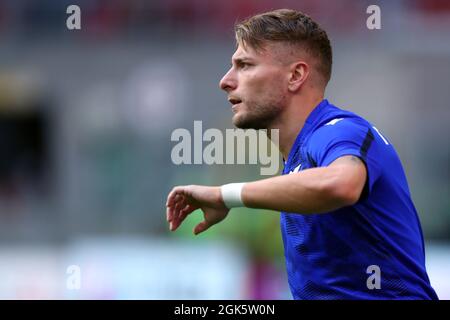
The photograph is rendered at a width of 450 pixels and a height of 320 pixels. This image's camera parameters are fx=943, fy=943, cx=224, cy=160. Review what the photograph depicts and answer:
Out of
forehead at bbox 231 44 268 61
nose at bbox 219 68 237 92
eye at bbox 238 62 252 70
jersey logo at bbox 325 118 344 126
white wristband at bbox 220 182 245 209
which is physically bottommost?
white wristband at bbox 220 182 245 209

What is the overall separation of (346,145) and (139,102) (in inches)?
434

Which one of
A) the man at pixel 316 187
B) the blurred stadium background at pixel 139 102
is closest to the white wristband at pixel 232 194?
the man at pixel 316 187

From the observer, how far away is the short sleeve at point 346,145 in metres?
3.69

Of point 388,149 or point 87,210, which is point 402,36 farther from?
point 388,149

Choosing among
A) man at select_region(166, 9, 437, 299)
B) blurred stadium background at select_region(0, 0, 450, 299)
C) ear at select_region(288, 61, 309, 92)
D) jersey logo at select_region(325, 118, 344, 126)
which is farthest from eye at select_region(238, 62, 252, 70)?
blurred stadium background at select_region(0, 0, 450, 299)

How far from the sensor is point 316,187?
3.55m

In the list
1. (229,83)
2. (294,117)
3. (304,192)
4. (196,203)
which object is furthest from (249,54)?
(304,192)

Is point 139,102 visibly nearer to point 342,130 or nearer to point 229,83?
point 229,83

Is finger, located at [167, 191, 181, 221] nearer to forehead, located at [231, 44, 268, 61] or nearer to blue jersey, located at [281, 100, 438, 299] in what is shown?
blue jersey, located at [281, 100, 438, 299]

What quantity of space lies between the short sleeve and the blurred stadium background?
355 inches

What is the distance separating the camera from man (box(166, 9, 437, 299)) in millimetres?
3633

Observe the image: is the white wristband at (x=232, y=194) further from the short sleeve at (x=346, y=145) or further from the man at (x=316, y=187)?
the short sleeve at (x=346, y=145)

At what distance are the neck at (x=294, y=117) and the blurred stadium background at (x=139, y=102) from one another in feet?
27.3
